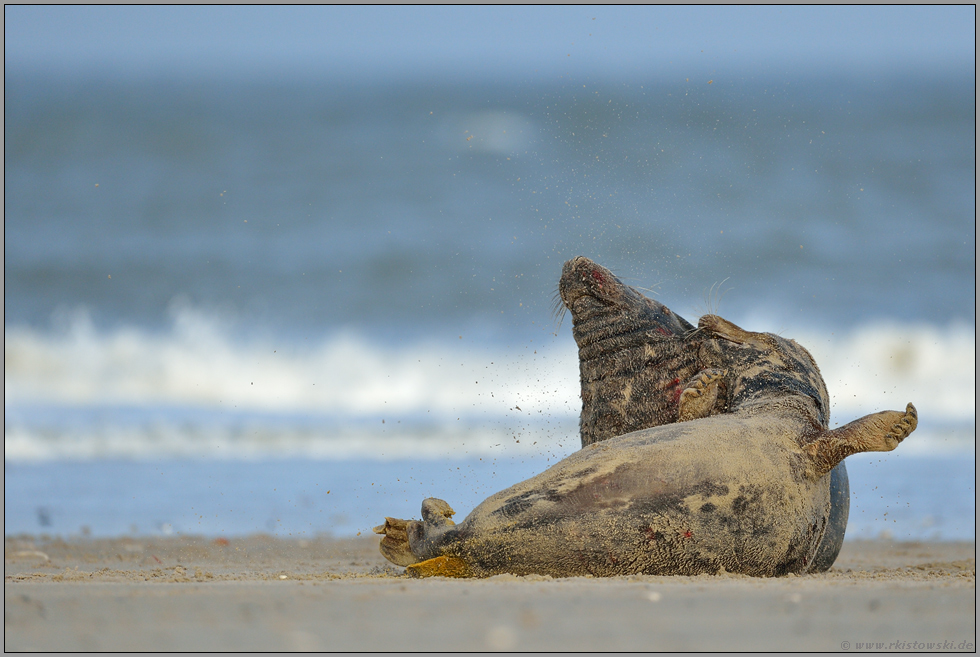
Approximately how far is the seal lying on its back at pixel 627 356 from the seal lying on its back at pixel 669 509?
2.55 feet

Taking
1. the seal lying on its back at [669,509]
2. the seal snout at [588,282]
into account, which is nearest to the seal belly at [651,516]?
the seal lying on its back at [669,509]

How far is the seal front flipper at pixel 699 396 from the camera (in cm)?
507

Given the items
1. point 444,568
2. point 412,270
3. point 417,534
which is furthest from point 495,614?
point 412,270

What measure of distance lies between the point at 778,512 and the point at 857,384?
9.86m

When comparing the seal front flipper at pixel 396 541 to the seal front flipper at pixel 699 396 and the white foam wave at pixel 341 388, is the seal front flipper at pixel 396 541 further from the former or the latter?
the white foam wave at pixel 341 388

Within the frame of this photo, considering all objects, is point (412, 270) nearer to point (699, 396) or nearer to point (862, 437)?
point (699, 396)

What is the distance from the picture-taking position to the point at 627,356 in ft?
18.0

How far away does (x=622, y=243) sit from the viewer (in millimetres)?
15539

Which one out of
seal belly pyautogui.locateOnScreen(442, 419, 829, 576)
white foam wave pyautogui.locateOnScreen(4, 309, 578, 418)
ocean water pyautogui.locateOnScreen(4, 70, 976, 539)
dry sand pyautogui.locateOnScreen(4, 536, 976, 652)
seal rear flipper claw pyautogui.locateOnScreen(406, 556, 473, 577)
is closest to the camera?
dry sand pyautogui.locateOnScreen(4, 536, 976, 652)

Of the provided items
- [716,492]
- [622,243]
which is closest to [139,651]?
[716,492]

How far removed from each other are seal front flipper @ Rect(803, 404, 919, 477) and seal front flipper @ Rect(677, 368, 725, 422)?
76 cm

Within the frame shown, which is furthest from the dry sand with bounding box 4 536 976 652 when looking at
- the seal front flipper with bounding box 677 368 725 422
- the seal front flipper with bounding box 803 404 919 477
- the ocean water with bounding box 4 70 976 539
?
the ocean water with bounding box 4 70 976 539

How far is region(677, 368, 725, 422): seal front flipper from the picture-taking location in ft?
16.6

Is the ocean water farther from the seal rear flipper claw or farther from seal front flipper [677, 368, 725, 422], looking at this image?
the seal rear flipper claw
